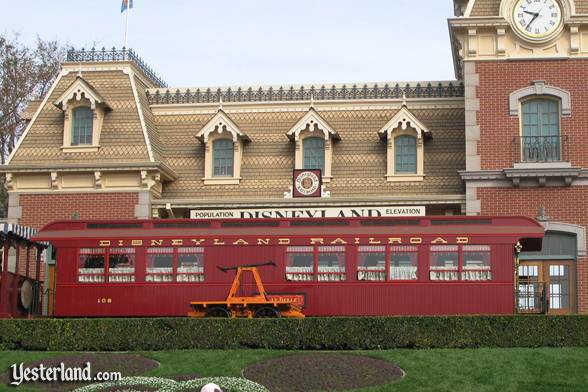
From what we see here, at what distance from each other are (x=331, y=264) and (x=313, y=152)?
22.8ft

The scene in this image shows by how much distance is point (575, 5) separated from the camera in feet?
92.6

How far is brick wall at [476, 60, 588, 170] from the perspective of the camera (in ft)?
91.0

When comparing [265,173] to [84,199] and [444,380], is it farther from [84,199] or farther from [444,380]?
[444,380]

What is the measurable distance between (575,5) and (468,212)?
23.6 ft

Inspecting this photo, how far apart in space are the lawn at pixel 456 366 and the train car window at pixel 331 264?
14.3 feet

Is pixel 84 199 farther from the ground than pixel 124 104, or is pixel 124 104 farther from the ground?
pixel 124 104

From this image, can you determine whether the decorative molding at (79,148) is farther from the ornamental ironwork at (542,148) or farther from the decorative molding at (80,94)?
the ornamental ironwork at (542,148)

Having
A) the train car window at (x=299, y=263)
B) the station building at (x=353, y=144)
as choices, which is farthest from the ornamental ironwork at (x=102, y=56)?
the train car window at (x=299, y=263)

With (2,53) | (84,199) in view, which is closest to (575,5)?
(84,199)

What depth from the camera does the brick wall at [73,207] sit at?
2962 cm

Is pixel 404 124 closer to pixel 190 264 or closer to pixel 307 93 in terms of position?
pixel 307 93

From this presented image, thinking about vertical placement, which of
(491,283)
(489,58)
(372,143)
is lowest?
(491,283)

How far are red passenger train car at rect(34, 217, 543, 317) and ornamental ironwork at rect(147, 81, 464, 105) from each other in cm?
771

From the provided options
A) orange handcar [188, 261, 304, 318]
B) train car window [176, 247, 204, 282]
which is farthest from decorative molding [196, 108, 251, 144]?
orange handcar [188, 261, 304, 318]
